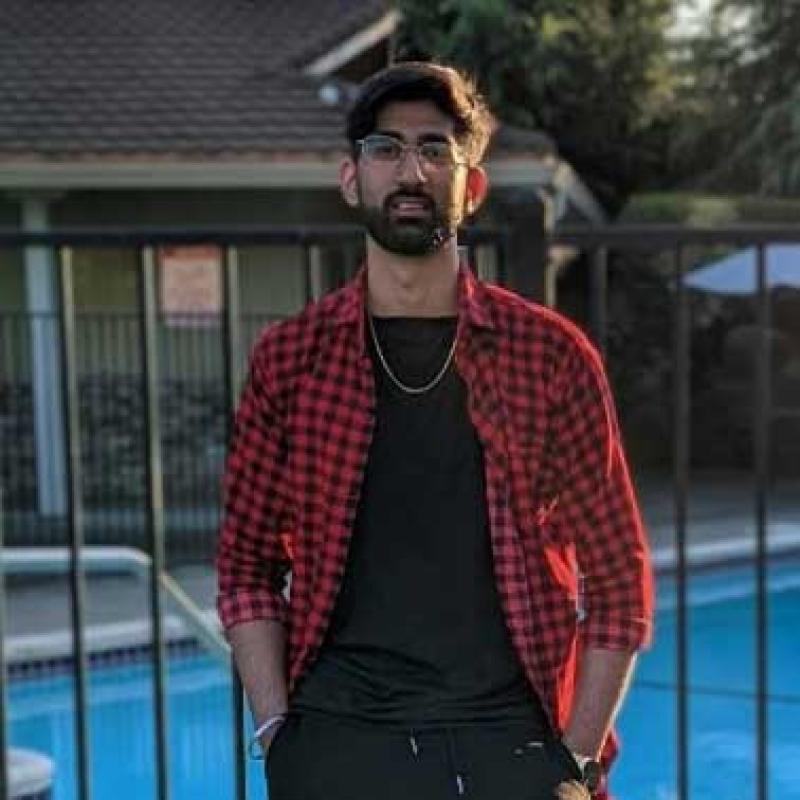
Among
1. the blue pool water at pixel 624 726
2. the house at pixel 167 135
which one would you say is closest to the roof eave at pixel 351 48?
the house at pixel 167 135

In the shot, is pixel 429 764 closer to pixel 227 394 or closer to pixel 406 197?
pixel 406 197

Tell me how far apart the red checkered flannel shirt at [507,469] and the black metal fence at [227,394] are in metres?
0.45

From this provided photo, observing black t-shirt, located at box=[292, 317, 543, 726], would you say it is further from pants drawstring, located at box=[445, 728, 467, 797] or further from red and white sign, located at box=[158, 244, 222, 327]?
red and white sign, located at box=[158, 244, 222, 327]

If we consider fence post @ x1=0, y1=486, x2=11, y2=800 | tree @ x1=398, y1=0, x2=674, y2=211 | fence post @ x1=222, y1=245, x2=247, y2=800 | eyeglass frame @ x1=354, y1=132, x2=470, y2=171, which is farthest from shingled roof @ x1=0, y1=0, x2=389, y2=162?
eyeglass frame @ x1=354, y1=132, x2=470, y2=171

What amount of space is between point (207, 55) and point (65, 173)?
2.29 meters

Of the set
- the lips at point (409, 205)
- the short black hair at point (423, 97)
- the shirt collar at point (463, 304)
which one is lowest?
the shirt collar at point (463, 304)

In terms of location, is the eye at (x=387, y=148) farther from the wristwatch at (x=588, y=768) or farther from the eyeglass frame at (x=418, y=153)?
the wristwatch at (x=588, y=768)

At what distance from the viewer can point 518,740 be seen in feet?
6.62

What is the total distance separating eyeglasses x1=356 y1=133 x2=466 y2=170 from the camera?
2.03 metres

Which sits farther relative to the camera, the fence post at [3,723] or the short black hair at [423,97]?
the fence post at [3,723]

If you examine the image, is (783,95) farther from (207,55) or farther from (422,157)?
(422,157)

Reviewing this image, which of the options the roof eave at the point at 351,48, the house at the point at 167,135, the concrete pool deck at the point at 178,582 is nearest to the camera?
the concrete pool deck at the point at 178,582

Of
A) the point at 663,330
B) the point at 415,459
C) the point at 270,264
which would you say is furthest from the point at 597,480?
the point at 663,330

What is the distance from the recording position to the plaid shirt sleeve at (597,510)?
2066mm
